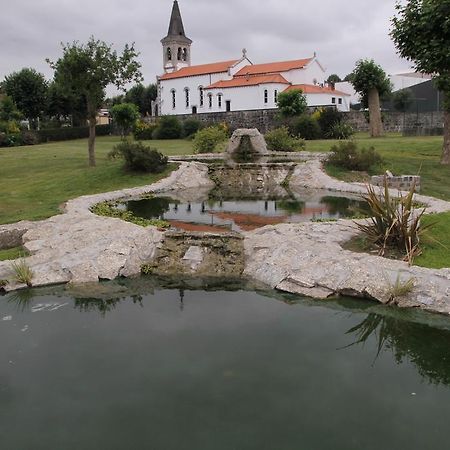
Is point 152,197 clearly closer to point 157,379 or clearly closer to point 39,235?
point 39,235

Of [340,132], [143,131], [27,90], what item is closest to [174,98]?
[27,90]

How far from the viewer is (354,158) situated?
19594 millimetres

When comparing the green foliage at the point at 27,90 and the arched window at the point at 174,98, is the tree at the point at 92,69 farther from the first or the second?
the arched window at the point at 174,98

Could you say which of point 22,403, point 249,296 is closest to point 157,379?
point 22,403

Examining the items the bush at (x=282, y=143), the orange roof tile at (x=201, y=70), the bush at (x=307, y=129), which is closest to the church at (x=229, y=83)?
the orange roof tile at (x=201, y=70)

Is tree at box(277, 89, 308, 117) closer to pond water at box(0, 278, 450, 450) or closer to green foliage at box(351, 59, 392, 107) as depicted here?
green foliage at box(351, 59, 392, 107)

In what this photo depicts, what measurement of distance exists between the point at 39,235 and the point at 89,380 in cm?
608

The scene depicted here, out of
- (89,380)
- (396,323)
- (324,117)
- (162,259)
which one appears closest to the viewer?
(89,380)

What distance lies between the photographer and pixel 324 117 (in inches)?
1650

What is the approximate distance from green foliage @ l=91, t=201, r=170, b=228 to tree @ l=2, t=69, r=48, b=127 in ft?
164

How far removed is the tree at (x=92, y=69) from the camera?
19.9m

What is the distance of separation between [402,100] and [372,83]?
19.5 metres

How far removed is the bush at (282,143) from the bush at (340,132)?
10260 mm

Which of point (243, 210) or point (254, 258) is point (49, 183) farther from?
point (254, 258)
